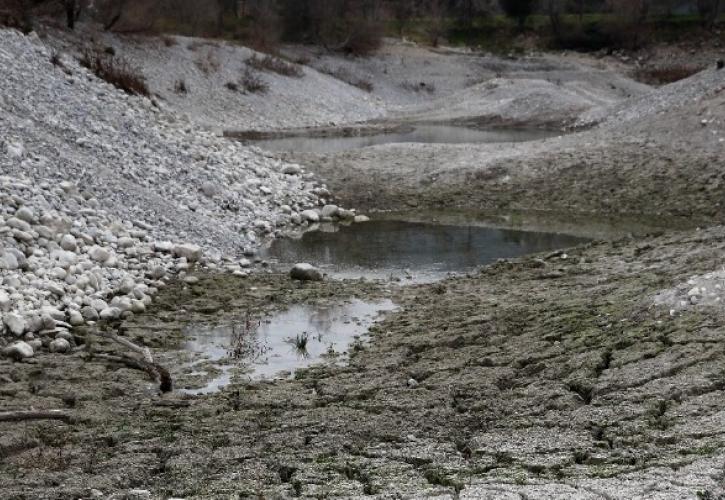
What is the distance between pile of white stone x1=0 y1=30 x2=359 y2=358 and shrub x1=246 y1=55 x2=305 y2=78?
64.3 feet

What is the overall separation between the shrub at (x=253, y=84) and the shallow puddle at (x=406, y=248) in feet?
67.4

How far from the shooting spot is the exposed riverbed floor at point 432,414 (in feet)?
23.0

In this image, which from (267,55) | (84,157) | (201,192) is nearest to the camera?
(84,157)

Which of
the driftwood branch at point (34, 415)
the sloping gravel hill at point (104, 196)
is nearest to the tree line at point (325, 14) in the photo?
the sloping gravel hill at point (104, 196)

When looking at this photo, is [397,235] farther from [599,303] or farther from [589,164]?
[599,303]

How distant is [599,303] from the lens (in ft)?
37.4

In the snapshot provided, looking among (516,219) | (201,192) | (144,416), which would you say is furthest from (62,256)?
(516,219)

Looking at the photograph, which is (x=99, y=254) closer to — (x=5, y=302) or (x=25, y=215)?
(x=25, y=215)

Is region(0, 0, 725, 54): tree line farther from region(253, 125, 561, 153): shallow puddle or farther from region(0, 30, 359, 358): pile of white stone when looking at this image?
region(0, 30, 359, 358): pile of white stone

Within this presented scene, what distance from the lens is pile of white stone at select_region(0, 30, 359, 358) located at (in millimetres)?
11812

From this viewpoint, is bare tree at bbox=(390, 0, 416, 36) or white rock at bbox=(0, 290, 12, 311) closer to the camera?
white rock at bbox=(0, 290, 12, 311)

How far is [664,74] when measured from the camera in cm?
5694

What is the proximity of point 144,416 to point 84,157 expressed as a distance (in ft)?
Answer: 29.7

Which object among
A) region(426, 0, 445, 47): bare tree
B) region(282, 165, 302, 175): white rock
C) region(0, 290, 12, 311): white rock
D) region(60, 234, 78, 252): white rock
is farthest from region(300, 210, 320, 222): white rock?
region(426, 0, 445, 47): bare tree
